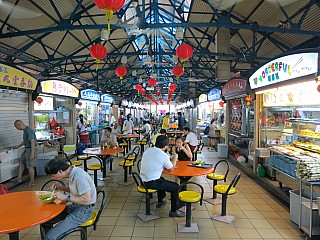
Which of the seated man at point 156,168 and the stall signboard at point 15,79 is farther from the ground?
the stall signboard at point 15,79

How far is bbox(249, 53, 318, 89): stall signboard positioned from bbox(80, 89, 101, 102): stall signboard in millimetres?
7374

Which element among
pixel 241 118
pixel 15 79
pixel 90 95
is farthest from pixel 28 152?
pixel 241 118

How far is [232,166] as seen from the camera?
8.08m

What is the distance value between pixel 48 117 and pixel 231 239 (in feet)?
27.9

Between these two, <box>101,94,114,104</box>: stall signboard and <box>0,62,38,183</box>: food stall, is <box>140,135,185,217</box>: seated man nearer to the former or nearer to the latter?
<box>0,62,38,183</box>: food stall

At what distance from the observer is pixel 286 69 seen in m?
4.34

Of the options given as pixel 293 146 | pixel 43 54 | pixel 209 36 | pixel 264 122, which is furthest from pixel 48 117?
pixel 293 146

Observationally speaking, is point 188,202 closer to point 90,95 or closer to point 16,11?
point 16,11

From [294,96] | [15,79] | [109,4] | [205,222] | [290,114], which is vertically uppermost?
[109,4]

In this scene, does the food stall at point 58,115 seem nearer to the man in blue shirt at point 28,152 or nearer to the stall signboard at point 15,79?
the stall signboard at point 15,79

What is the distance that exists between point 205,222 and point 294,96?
11.1 ft

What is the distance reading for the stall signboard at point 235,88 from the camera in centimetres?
670

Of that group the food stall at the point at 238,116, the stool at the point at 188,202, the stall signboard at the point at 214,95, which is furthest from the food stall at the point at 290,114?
the stall signboard at the point at 214,95

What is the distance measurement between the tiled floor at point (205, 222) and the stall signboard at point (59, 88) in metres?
3.95
